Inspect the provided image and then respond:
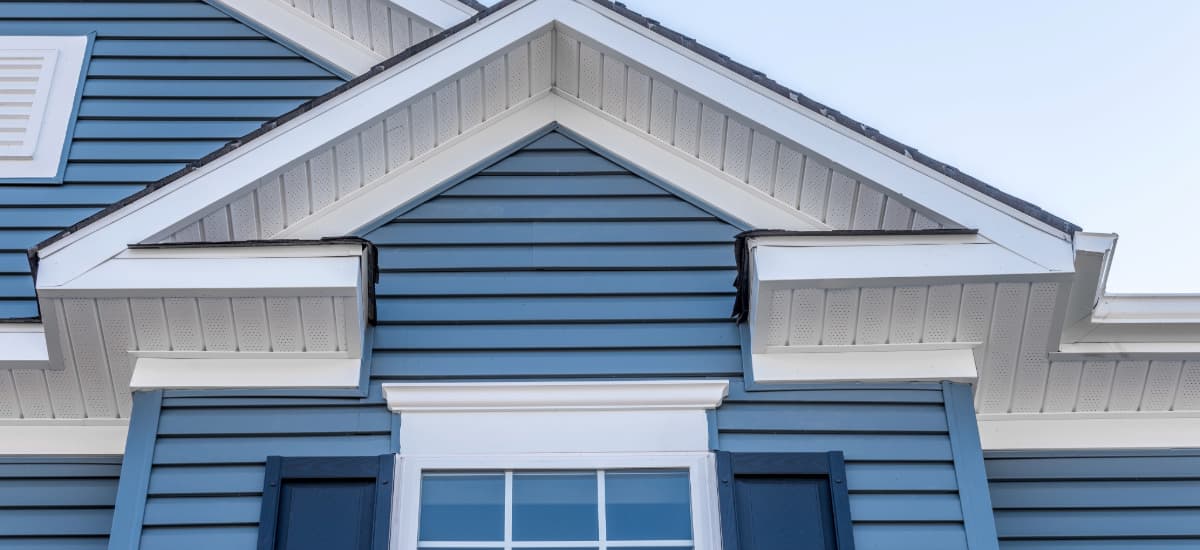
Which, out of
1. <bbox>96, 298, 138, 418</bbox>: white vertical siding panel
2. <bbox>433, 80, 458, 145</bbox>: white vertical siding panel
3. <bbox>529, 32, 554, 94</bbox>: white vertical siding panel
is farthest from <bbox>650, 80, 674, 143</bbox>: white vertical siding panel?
<bbox>96, 298, 138, 418</bbox>: white vertical siding panel

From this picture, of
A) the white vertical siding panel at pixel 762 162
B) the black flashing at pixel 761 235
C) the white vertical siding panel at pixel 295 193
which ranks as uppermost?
the white vertical siding panel at pixel 762 162

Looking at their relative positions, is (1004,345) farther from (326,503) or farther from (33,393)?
(33,393)

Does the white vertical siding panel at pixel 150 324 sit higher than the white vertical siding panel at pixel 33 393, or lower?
higher

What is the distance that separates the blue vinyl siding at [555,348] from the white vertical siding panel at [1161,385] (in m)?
1.06

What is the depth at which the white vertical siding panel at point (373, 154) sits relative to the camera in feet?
18.4

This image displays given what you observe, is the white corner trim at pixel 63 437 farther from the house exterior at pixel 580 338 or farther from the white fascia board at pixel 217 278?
the white fascia board at pixel 217 278

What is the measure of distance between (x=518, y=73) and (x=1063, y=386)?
9.04 feet

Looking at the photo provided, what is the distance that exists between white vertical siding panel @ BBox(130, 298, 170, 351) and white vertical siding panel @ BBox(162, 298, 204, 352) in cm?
2

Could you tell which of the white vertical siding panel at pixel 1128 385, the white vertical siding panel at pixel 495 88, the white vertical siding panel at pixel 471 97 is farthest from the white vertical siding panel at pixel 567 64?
the white vertical siding panel at pixel 1128 385

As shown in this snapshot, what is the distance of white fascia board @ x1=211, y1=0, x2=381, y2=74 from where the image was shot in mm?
7031

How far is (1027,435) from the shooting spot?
5547 millimetres

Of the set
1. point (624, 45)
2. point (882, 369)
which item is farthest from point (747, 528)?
point (624, 45)

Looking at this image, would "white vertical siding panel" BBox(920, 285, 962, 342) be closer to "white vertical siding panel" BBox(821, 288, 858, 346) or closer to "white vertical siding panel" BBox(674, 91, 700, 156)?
"white vertical siding panel" BBox(821, 288, 858, 346)

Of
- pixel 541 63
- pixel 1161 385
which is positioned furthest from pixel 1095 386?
pixel 541 63
